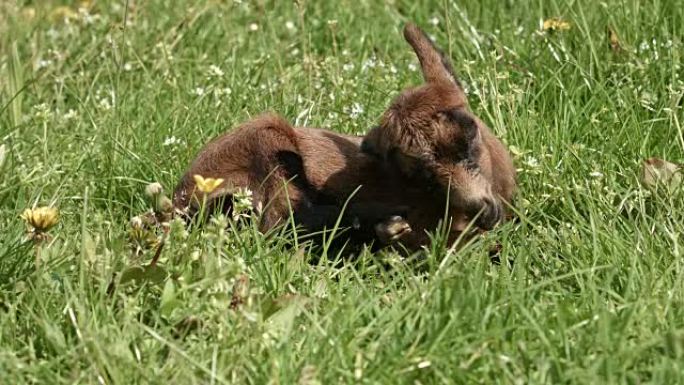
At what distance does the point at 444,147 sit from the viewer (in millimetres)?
5172

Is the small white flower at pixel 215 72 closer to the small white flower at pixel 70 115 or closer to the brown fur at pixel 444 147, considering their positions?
the small white flower at pixel 70 115

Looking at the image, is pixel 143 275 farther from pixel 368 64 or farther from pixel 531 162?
pixel 368 64

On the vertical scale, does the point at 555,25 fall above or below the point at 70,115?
above

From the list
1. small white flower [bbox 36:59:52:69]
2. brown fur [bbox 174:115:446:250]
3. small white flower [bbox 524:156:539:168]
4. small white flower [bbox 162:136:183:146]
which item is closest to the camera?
brown fur [bbox 174:115:446:250]

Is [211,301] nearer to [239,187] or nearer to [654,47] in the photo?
[239,187]

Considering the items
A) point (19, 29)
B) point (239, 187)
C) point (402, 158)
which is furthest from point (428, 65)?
point (19, 29)

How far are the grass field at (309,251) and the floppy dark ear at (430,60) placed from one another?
1.64 ft

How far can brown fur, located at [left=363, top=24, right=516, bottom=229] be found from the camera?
515 cm

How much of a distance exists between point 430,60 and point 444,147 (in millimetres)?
611

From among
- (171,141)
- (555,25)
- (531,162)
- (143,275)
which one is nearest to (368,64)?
(555,25)

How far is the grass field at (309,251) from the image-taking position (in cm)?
416

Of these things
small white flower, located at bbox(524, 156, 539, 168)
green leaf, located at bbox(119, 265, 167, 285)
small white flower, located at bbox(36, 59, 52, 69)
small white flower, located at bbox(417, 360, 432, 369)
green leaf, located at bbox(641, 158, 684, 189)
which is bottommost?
small white flower, located at bbox(36, 59, 52, 69)

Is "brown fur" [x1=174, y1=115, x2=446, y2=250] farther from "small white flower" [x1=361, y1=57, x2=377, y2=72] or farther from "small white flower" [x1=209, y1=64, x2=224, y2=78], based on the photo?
"small white flower" [x1=361, y1=57, x2=377, y2=72]

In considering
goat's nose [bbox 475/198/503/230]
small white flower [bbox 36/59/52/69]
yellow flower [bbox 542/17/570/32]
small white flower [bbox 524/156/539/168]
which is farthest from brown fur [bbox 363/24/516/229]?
small white flower [bbox 36/59/52/69]
